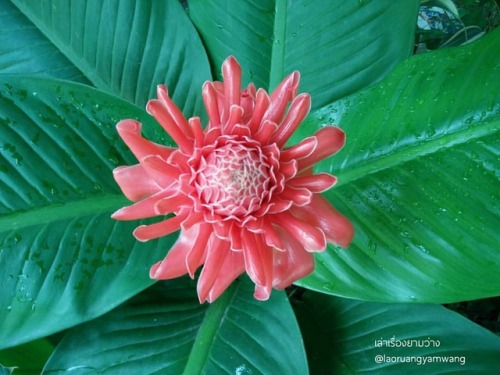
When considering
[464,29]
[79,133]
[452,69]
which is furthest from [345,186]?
[464,29]

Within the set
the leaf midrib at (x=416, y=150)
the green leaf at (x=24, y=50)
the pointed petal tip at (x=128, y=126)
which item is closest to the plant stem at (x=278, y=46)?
the leaf midrib at (x=416, y=150)

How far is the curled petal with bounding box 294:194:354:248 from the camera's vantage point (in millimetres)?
663

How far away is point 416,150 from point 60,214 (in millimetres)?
605

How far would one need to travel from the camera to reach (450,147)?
838 mm

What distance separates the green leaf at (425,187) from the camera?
815mm

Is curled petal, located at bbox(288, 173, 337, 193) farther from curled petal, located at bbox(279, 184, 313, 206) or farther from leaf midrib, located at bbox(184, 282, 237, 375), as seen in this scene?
leaf midrib, located at bbox(184, 282, 237, 375)

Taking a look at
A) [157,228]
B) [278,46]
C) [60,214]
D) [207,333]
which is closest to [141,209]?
[157,228]

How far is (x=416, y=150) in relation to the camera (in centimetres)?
86

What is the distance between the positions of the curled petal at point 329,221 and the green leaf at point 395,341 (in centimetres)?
41

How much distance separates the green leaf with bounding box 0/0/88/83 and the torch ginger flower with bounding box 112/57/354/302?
0.51 metres

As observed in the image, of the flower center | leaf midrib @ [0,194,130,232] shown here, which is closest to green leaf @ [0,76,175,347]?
leaf midrib @ [0,194,130,232]

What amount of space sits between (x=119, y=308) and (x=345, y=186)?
1.58ft

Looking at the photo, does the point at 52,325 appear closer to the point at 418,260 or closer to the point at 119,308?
the point at 119,308

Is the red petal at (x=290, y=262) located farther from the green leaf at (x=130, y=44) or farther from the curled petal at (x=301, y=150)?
the green leaf at (x=130, y=44)
